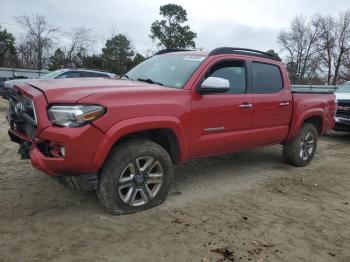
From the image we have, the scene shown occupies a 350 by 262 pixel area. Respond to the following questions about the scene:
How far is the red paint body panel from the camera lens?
3.92 m

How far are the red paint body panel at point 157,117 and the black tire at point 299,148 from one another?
464 mm

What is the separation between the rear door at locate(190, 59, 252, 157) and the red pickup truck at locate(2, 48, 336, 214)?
0.01 meters

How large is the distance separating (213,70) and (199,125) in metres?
0.81

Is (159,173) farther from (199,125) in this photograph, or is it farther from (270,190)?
(270,190)

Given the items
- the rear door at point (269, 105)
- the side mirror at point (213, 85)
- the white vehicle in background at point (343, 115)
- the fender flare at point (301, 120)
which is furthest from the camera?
the white vehicle in background at point (343, 115)

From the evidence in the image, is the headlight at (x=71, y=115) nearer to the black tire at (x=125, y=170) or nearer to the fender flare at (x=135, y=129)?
the fender flare at (x=135, y=129)

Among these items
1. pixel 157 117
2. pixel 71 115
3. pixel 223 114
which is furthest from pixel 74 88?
pixel 223 114

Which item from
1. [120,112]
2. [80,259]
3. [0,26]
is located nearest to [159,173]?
[120,112]

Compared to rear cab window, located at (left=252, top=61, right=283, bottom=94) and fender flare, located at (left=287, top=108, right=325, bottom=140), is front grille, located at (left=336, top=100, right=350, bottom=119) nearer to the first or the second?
fender flare, located at (left=287, top=108, right=325, bottom=140)

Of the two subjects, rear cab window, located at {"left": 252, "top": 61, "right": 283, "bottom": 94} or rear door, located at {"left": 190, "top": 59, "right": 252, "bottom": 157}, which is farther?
rear cab window, located at {"left": 252, "top": 61, "right": 283, "bottom": 94}

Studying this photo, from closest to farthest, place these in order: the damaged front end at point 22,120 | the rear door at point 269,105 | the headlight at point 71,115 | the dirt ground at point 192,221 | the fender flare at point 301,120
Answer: the dirt ground at point 192,221
the headlight at point 71,115
the damaged front end at point 22,120
the rear door at point 269,105
the fender flare at point 301,120

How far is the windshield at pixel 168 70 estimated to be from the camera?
5070mm

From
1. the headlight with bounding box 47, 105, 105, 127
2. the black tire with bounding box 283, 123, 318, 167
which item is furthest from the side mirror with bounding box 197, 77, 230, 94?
the black tire with bounding box 283, 123, 318, 167

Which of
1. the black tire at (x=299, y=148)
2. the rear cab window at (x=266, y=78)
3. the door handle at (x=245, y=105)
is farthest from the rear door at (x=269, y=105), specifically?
the black tire at (x=299, y=148)
